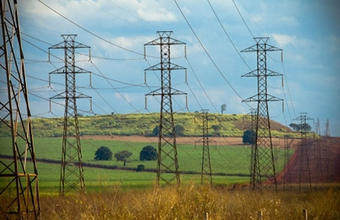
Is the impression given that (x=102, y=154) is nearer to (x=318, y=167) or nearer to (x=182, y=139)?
(x=182, y=139)

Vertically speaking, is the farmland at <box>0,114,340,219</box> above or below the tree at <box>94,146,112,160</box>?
below

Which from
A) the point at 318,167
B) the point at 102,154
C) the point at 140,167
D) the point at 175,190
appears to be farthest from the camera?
the point at 102,154

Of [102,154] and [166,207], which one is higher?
[102,154]

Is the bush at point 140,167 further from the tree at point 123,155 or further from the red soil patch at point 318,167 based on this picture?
the red soil patch at point 318,167

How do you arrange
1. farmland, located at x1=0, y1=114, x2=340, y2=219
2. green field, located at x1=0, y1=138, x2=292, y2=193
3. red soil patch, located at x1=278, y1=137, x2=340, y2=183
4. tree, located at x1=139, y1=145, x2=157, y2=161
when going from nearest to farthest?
farmland, located at x1=0, y1=114, x2=340, y2=219 < red soil patch, located at x1=278, y1=137, x2=340, y2=183 < green field, located at x1=0, y1=138, x2=292, y2=193 < tree, located at x1=139, y1=145, x2=157, y2=161

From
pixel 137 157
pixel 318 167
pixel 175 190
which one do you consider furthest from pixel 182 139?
pixel 175 190

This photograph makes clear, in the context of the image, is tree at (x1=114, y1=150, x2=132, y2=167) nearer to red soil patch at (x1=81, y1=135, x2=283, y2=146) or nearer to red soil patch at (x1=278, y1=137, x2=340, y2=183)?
red soil patch at (x1=81, y1=135, x2=283, y2=146)

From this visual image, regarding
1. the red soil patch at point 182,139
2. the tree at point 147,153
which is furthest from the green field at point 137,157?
the red soil patch at point 182,139

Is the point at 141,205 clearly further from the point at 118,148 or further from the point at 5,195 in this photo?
the point at 118,148

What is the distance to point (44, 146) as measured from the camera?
15475cm

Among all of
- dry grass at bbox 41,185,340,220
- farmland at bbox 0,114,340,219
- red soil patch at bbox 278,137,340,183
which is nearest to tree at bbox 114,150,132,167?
farmland at bbox 0,114,340,219

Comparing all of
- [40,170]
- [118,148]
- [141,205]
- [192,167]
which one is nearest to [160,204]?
[141,205]

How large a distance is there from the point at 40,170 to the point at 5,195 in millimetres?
80908

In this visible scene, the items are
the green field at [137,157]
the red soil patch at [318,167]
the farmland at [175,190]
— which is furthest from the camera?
the green field at [137,157]
